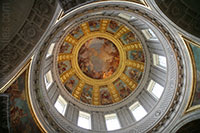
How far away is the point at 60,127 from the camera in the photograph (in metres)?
11.3

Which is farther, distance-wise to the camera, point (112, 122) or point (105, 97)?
point (105, 97)

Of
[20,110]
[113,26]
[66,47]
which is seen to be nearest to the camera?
[20,110]

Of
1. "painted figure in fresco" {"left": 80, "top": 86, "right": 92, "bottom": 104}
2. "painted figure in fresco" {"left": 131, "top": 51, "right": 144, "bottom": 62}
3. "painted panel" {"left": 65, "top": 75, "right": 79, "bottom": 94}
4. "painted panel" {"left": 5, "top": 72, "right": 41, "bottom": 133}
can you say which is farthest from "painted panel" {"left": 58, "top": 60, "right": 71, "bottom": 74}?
"painted panel" {"left": 5, "top": 72, "right": 41, "bottom": 133}

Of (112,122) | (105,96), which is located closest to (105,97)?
(105,96)

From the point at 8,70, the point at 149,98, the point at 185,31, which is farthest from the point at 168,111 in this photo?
the point at 8,70

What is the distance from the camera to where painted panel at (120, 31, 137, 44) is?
18.6m

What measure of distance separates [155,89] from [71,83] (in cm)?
941

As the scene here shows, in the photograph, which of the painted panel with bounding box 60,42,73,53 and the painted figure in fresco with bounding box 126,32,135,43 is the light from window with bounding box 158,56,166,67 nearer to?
the painted figure in fresco with bounding box 126,32,135,43

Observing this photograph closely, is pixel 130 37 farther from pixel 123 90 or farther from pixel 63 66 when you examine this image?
pixel 63 66

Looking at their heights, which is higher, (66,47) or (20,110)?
(66,47)

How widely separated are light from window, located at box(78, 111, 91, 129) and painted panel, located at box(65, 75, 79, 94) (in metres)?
3.18

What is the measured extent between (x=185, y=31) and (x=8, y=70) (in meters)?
8.12

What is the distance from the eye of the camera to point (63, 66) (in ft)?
62.1

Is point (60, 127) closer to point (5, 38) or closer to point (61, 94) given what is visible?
point (61, 94)
